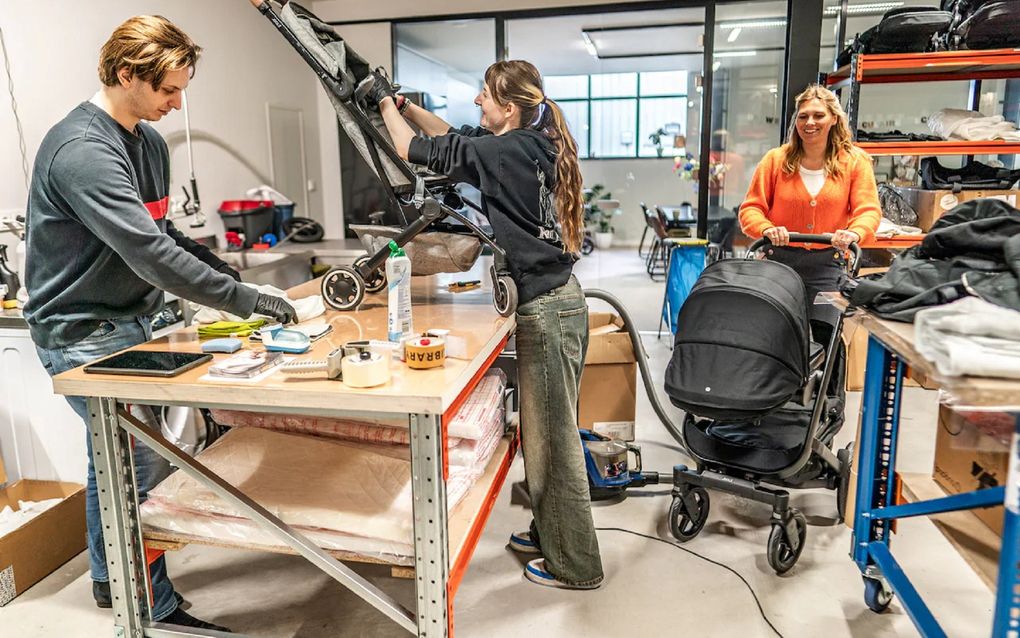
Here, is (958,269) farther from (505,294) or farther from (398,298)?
Result: (398,298)

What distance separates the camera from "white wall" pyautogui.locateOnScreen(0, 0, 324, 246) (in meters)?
2.97

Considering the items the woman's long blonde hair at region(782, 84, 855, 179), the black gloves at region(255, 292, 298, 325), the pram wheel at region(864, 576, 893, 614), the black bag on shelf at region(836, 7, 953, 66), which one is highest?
the black bag on shelf at region(836, 7, 953, 66)

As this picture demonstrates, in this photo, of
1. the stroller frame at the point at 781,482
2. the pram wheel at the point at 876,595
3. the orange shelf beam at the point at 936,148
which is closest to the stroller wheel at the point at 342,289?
the stroller frame at the point at 781,482

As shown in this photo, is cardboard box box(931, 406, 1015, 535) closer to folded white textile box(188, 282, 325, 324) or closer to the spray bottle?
the spray bottle

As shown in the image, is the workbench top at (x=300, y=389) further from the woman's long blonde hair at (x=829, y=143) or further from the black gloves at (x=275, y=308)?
the woman's long blonde hair at (x=829, y=143)

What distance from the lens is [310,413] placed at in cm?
151

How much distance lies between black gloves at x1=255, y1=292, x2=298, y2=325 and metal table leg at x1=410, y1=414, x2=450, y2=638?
654 millimetres

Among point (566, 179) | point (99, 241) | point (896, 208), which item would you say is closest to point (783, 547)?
point (566, 179)

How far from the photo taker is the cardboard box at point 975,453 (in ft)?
5.27

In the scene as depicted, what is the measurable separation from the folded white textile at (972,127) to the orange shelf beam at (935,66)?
28cm

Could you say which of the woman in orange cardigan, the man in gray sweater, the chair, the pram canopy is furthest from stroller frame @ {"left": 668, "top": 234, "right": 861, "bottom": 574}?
the chair

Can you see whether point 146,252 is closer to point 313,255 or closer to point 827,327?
point 827,327

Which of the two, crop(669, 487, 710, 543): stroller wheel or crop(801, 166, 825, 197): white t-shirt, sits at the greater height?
crop(801, 166, 825, 197): white t-shirt

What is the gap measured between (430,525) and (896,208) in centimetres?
390
